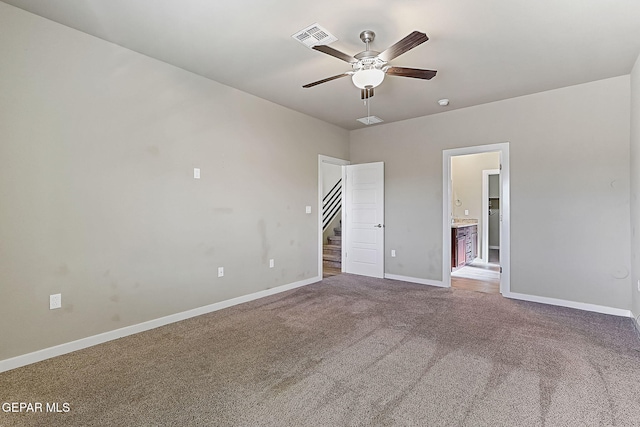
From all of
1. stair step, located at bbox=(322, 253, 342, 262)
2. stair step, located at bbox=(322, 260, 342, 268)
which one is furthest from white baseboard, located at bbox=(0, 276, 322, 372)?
stair step, located at bbox=(322, 253, 342, 262)

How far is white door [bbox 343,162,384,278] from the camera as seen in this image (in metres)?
5.70

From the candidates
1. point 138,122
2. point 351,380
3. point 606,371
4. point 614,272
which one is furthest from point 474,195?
point 138,122

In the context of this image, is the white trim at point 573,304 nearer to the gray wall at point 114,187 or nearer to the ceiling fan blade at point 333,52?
the gray wall at point 114,187

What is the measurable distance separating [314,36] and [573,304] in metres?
4.39

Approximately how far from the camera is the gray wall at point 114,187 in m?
2.49

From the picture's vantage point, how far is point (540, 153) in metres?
4.16

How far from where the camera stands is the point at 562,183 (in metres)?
4.00

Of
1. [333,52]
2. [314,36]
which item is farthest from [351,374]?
[314,36]

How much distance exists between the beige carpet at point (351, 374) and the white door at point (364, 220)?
2142mm

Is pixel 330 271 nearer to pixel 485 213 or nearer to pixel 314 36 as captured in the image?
pixel 485 213

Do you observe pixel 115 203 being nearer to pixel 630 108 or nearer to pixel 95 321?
pixel 95 321

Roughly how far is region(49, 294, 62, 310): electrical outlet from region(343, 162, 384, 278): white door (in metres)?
4.43

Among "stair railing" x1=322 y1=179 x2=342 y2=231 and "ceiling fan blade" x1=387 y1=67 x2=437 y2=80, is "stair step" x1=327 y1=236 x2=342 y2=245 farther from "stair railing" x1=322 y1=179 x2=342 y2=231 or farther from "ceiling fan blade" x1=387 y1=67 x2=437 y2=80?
"ceiling fan blade" x1=387 y1=67 x2=437 y2=80

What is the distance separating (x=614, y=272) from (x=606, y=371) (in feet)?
6.34
